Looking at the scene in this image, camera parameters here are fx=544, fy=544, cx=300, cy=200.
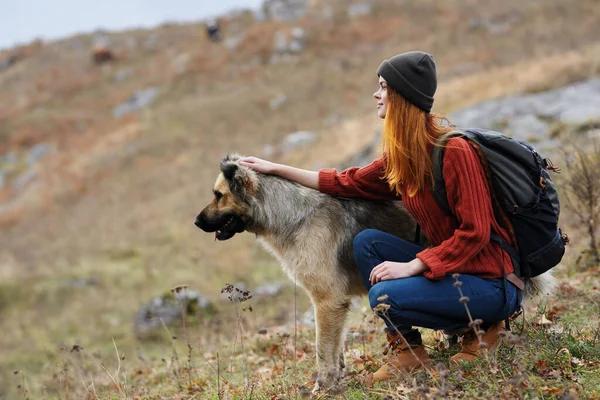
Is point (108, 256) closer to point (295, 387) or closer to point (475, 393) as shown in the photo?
point (295, 387)

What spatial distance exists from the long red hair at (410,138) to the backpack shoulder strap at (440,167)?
0.03m

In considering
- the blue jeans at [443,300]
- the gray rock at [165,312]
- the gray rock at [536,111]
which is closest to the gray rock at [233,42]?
the gray rock at [536,111]

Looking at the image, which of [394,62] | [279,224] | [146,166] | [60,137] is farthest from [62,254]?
[60,137]

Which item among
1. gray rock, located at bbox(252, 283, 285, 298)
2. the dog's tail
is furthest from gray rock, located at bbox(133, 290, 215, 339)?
the dog's tail

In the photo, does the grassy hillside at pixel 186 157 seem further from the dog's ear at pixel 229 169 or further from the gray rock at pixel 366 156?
the gray rock at pixel 366 156

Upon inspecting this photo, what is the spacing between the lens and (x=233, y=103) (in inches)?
1111

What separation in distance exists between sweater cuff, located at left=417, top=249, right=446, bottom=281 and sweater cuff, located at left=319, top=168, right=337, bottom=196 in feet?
3.78

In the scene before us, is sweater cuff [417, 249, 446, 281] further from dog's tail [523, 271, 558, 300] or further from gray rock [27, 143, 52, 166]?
gray rock [27, 143, 52, 166]

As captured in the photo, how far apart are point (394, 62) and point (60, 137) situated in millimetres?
31378

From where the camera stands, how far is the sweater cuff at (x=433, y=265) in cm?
318

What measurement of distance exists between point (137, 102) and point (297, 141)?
628 inches

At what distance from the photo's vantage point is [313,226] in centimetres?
413

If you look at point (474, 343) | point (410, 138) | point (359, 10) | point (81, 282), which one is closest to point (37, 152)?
point (81, 282)

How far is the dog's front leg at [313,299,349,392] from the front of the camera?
3893mm
